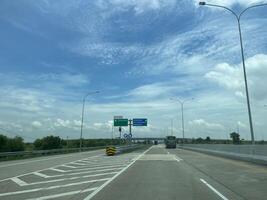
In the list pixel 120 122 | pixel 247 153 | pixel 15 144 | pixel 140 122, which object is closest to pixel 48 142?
pixel 120 122

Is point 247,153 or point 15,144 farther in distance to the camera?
point 15,144

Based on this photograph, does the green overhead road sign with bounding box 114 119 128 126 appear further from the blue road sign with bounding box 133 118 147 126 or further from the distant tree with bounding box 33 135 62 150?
the distant tree with bounding box 33 135 62 150

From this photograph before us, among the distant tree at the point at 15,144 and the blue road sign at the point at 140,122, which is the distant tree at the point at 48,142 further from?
the blue road sign at the point at 140,122

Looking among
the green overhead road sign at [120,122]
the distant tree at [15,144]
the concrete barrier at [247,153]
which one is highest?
the green overhead road sign at [120,122]

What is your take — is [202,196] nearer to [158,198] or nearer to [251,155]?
[158,198]

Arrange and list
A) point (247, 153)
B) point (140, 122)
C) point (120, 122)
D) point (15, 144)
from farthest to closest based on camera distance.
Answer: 1. point (140, 122)
2. point (120, 122)
3. point (15, 144)
4. point (247, 153)

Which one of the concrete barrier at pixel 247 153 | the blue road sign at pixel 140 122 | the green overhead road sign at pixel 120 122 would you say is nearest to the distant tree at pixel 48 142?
the green overhead road sign at pixel 120 122

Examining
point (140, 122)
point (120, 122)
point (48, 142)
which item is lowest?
point (48, 142)

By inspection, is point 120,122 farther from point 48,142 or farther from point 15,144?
point 15,144

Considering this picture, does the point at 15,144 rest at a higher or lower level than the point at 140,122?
lower

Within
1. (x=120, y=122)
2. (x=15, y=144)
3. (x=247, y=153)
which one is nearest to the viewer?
(x=247, y=153)

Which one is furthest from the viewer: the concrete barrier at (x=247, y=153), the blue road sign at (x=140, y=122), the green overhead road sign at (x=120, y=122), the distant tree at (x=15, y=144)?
the blue road sign at (x=140, y=122)

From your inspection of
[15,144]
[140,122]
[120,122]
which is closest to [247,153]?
[15,144]

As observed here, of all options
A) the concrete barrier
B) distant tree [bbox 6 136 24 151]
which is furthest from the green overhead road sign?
the concrete barrier
